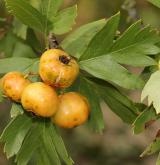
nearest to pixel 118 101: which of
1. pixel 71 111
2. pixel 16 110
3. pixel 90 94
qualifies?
pixel 90 94

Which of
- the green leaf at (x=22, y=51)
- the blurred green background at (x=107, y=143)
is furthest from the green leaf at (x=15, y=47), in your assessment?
the blurred green background at (x=107, y=143)

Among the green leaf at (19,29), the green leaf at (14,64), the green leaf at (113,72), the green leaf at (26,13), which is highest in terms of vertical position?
the green leaf at (26,13)

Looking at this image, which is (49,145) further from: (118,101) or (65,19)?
(65,19)

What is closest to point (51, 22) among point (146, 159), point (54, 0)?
point (54, 0)

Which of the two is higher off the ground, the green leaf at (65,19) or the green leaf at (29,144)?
the green leaf at (65,19)

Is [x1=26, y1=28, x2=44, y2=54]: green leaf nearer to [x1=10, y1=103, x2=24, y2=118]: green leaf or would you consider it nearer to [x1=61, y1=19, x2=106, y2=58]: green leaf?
[x1=61, y1=19, x2=106, y2=58]: green leaf

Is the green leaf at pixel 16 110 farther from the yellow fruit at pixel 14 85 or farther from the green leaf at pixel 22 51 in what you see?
the green leaf at pixel 22 51

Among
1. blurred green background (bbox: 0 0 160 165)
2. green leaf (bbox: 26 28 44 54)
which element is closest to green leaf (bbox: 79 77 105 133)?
green leaf (bbox: 26 28 44 54)
